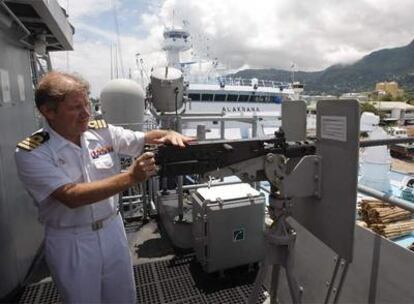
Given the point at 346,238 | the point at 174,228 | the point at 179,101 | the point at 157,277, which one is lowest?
the point at 157,277

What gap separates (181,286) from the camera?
2680 millimetres

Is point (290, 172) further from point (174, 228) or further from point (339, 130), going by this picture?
point (174, 228)

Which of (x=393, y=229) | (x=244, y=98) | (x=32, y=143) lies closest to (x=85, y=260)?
(x=32, y=143)

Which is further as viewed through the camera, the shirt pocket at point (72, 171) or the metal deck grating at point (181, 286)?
the metal deck grating at point (181, 286)

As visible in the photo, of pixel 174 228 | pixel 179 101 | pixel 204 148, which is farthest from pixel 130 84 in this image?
pixel 204 148

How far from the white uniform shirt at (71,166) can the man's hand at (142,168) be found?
0.98 feet

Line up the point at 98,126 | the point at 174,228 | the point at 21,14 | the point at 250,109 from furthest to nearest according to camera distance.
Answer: the point at 250,109, the point at 174,228, the point at 21,14, the point at 98,126

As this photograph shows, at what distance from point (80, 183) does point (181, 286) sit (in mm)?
1728

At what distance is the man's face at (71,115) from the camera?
52.3 inches

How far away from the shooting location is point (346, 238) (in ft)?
4.13

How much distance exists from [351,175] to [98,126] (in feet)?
4.14

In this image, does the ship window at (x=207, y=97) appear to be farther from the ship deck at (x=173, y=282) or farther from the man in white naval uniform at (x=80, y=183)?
the man in white naval uniform at (x=80, y=183)

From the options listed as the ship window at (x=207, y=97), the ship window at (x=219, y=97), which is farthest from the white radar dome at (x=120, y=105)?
the ship window at (x=219, y=97)

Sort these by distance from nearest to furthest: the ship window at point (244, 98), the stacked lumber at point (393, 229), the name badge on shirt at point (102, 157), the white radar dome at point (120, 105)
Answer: the name badge on shirt at point (102, 157)
the white radar dome at point (120, 105)
the stacked lumber at point (393, 229)
the ship window at point (244, 98)
